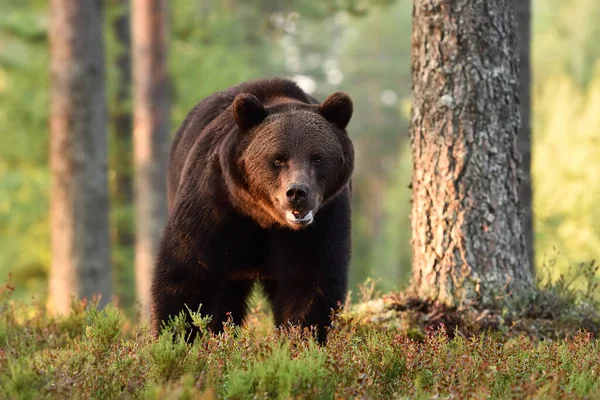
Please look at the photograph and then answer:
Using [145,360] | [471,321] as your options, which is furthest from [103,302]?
[145,360]

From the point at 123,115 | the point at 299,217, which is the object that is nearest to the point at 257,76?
the point at 123,115

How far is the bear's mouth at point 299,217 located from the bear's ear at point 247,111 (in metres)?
0.77

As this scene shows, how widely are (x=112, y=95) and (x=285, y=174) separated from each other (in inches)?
593

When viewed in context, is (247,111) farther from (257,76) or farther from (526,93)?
(257,76)

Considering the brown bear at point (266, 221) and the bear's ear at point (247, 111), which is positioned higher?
the bear's ear at point (247, 111)

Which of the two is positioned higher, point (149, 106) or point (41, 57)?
point (41, 57)

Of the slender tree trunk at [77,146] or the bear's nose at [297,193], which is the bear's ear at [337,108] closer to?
the bear's nose at [297,193]

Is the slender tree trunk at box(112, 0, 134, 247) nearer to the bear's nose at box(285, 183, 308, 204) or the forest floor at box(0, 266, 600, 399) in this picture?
the bear's nose at box(285, 183, 308, 204)

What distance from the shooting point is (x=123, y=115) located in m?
20.5

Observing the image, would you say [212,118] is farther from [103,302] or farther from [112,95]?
[112,95]

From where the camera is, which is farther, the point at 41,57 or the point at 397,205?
the point at 397,205

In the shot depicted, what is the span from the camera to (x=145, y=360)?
4227mm

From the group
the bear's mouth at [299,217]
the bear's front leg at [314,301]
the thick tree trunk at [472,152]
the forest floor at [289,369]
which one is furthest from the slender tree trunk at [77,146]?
the bear's mouth at [299,217]

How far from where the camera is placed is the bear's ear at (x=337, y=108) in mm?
5496
